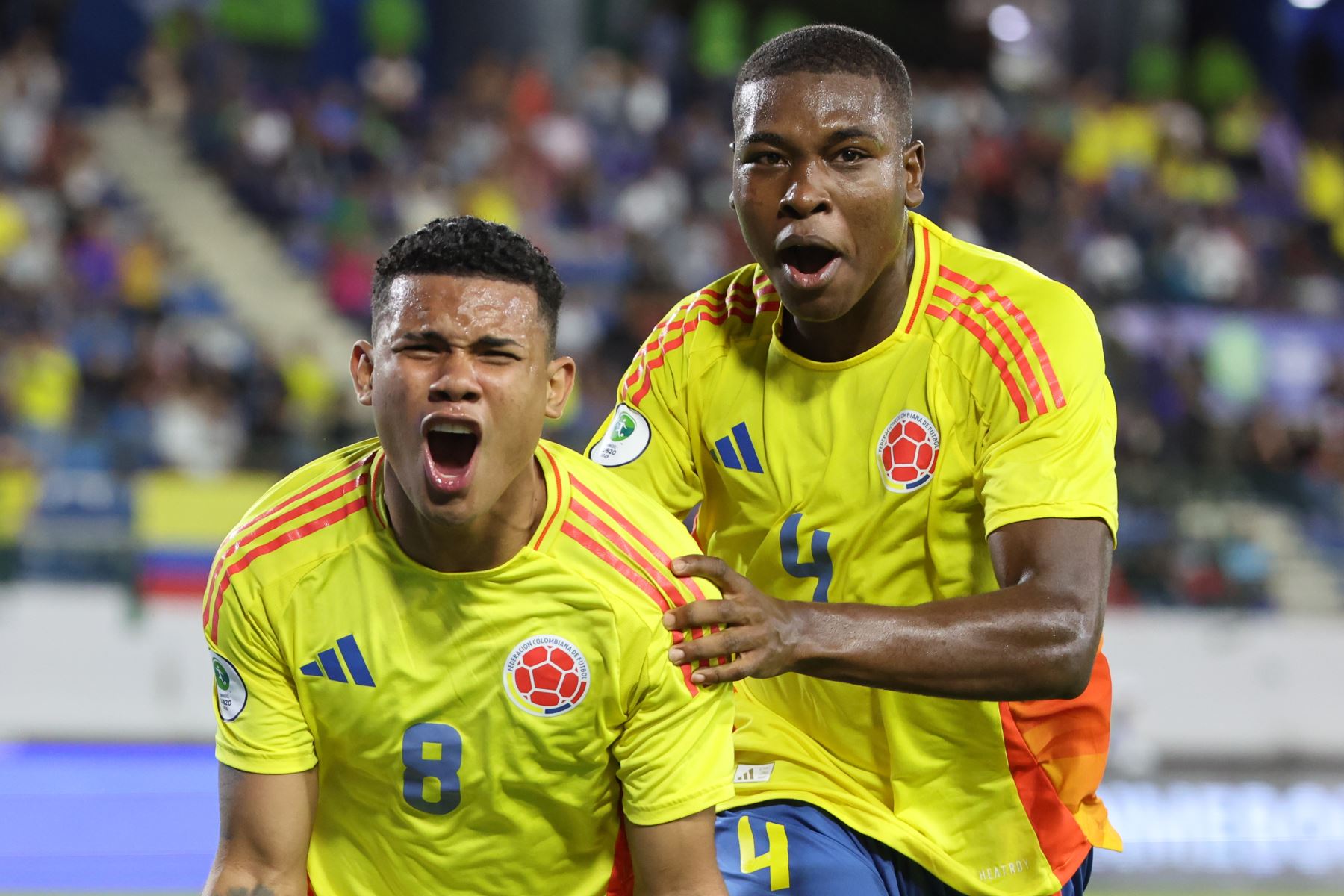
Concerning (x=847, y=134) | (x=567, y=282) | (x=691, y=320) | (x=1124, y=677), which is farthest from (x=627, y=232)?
(x=847, y=134)

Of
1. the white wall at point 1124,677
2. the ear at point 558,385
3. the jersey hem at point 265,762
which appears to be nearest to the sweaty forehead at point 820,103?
the ear at point 558,385

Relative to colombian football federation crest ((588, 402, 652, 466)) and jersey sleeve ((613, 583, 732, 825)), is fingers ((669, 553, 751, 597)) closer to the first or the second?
jersey sleeve ((613, 583, 732, 825))

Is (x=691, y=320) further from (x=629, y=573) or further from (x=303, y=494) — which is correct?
(x=303, y=494)

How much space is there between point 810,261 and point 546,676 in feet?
3.39

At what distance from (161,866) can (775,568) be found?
563cm

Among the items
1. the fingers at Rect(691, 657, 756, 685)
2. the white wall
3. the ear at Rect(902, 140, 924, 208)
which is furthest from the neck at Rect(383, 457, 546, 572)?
the white wall

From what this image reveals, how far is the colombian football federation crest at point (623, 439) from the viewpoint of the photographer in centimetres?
398

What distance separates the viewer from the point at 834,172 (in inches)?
138

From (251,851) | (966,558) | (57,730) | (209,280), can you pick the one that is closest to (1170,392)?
(209,280)

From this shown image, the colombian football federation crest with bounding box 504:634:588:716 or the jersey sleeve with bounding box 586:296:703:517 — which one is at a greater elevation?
the jersey sleeve with bounding box 586:296:703:517

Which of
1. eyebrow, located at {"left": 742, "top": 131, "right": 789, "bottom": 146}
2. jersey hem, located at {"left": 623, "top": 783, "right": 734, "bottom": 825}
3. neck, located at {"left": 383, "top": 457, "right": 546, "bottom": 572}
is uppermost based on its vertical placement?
eyebrow, located at {"left": 742, "top": 131, "right": 789, "bottom": 146}

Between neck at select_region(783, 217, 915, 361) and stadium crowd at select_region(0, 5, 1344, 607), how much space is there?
719 centimetres

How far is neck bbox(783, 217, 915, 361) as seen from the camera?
12.2 feet

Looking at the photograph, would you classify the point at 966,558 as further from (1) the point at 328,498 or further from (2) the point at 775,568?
(1) the point at 328,498
